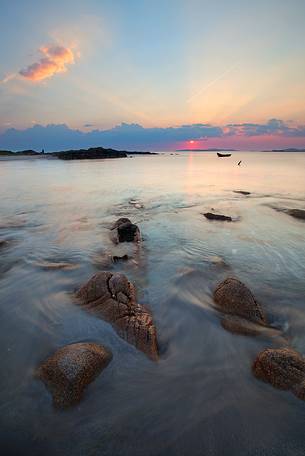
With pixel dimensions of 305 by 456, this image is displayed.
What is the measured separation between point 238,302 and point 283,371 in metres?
1.79

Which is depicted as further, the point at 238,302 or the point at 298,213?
the point at 298,213

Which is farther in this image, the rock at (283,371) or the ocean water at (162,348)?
the rock at (283,371)

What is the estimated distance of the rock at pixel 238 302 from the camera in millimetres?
5254

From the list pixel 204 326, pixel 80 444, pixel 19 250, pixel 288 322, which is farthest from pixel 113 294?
pixel 19 250

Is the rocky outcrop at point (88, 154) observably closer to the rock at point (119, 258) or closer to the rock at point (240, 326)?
the rock at point (119, 258)

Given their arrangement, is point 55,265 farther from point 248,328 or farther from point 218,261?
point 248,328

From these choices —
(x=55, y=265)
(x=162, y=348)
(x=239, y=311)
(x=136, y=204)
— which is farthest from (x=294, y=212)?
(x=162, y=348)

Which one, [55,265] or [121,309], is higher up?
[121,309]

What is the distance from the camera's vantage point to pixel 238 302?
215 inches

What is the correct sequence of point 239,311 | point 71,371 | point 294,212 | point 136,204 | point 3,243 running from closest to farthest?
point 71,371 < point 239,311 < point 3,243 < point 294,212 < point 136,204

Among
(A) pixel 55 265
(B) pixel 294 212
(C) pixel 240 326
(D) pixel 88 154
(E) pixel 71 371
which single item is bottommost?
(D) pixel 88 154

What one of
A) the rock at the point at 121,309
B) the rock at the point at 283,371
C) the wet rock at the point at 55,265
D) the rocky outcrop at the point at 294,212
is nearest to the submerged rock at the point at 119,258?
the wet rock at the point at 55,265

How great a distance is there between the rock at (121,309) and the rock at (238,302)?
1.55m

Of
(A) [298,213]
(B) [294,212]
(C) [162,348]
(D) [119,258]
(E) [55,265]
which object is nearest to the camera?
(C) [162,348]
